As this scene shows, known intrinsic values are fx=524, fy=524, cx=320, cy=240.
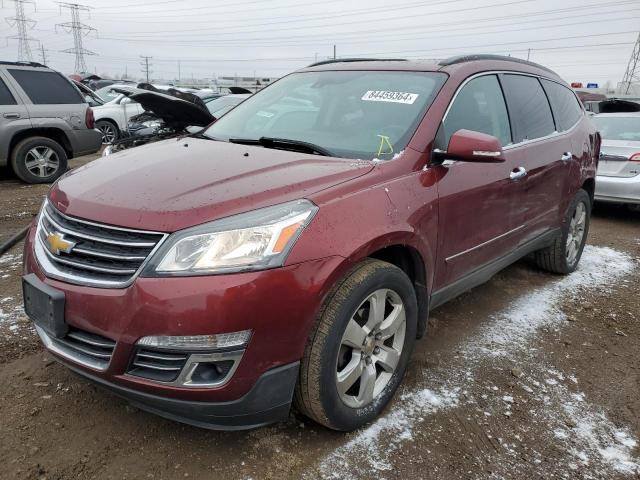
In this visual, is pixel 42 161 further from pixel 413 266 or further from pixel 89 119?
pixel 413 266

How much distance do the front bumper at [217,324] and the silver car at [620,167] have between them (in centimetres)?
607

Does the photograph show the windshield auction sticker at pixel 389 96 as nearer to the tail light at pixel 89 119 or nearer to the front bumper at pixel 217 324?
the front bumper at pixel 217 324

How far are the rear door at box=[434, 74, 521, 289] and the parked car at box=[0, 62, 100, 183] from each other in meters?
6.91

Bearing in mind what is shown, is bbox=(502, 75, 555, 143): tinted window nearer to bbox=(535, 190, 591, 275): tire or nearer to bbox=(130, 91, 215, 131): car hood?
bbox=(535, 190, 591, 275): tire

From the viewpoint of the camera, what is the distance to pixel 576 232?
484cm

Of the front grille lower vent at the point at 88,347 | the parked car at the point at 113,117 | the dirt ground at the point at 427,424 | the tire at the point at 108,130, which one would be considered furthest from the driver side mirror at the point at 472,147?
the tire at the point at 108,130

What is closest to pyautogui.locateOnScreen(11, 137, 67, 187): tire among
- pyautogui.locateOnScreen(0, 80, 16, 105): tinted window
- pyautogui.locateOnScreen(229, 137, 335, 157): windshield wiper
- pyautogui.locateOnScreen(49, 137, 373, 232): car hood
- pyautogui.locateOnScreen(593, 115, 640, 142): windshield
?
pyautogui.locateOnScreen(0, 80, 16, 105): tinted window

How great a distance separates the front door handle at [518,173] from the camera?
11.1ft

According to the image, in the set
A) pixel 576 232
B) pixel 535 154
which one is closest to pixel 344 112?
pixel 535 154

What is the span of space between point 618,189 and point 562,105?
3.01 m

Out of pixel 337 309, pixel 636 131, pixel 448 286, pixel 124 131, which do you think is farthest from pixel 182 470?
pixel 124 131

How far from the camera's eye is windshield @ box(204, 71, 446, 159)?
110 inches

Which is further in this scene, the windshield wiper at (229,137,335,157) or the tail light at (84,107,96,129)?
the tail light at (84,107,96,129)

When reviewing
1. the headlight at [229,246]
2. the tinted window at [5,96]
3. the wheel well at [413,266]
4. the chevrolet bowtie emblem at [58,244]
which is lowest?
the wheel well at [413,266]
